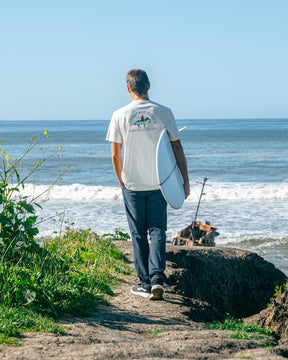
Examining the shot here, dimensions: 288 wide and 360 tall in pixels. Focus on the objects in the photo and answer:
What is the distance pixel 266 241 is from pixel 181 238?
2.23 metres

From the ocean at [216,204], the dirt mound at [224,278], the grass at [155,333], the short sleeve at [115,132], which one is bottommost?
the ocean at [216,204]

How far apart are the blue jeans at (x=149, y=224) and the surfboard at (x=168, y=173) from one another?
111 mm

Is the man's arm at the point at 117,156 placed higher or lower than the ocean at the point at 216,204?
higher

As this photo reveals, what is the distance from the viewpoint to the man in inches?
176

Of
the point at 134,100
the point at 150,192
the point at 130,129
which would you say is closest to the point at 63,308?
the point at 150,192

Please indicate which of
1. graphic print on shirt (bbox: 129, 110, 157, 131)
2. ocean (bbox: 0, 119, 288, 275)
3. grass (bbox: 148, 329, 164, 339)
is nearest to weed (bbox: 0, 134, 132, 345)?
ocean (bbox: 0, 119, 288, 275)

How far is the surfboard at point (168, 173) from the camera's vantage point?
443 centimetres

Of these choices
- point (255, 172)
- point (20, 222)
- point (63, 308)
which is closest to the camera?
point (63, 308)

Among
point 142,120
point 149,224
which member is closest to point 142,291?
point 149,224

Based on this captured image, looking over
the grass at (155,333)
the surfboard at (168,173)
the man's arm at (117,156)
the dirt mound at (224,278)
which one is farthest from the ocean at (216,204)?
the dirt mound at (224,278)

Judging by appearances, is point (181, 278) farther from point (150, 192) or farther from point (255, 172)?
point (255, 172)

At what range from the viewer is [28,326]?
11.7 feet

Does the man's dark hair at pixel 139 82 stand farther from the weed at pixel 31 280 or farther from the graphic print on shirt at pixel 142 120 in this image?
the weed at pixel 31 280

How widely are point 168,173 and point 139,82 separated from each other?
0.91 meters
